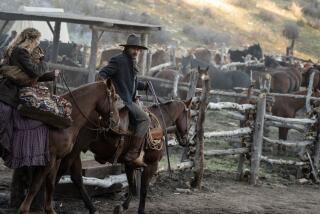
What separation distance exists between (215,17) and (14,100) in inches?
1851

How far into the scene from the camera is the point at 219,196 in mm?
9766

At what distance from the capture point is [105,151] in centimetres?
775

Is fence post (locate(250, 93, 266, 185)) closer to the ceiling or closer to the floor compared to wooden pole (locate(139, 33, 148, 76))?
closer to the floor

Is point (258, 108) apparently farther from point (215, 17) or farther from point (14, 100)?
point (215, 17)

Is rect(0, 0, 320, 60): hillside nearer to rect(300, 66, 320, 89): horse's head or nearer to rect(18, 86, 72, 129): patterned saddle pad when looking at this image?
rect(300, 66, 320, 89): horse's head

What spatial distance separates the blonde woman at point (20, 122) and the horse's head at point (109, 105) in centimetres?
111

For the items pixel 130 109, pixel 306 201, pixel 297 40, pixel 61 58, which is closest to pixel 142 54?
pixel 61 58

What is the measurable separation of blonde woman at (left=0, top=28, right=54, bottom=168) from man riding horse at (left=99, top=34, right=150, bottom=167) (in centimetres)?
151

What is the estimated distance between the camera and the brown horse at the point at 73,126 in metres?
6.45

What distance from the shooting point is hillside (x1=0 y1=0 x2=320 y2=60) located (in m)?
41.2

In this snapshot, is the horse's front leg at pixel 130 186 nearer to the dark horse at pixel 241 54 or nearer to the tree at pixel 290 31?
the dark horse at pixel 241 54

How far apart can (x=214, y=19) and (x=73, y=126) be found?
150 ft

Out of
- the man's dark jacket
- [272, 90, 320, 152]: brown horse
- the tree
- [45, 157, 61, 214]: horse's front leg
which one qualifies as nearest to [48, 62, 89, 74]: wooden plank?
[272, 90, 320, 152]: brown horse

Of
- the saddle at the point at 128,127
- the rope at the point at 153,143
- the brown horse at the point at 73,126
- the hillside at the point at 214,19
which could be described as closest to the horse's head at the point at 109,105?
the brown horse at the point at 73,126
